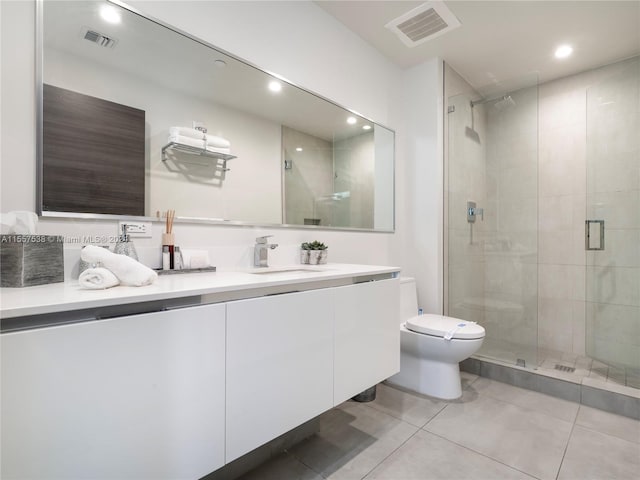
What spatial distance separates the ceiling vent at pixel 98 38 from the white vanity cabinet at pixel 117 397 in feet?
3.51

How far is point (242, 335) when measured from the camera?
3.19 ft

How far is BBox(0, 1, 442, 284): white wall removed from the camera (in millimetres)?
1029

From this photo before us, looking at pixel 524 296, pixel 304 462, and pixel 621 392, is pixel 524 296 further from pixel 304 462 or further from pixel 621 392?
pixel 304 462

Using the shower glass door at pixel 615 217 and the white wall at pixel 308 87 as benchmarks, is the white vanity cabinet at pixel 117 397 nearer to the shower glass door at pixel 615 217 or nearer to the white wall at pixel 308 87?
the white wall at pixel 308 87

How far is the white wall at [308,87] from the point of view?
1.03 meters

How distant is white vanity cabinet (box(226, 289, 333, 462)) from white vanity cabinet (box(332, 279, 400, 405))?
0.07 meters

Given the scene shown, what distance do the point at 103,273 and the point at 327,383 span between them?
0.86 m

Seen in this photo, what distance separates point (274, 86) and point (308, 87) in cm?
26

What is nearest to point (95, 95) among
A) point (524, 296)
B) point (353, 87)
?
point (353, 87)

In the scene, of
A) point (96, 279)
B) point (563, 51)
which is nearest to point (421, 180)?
point (563, 51)

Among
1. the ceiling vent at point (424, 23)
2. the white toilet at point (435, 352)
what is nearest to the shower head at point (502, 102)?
the ceiling vent at point (424, 23)

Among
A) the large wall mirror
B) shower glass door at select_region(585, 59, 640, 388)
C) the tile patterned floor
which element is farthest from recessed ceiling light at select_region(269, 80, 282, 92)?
shower glass door at select_region(585, 59, 640, 388)

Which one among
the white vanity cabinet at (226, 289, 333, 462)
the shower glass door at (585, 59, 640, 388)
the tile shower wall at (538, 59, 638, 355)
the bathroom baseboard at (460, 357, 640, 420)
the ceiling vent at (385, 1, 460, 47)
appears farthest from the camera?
the tile shower wall at (538, 59, 638, 355)

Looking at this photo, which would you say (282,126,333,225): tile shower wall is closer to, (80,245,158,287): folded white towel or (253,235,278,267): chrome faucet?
(253,235,278,267): chrome faucet
